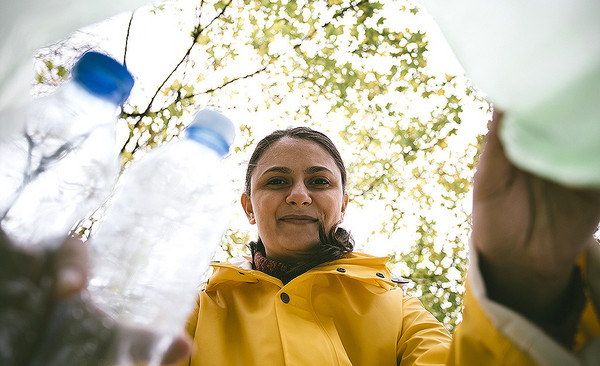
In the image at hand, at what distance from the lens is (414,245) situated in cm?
495

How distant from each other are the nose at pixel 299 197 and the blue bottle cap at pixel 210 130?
32.5 inches

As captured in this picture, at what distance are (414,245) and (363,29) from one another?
3.11 metres

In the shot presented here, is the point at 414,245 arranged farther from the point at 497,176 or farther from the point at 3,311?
the point at 3,311

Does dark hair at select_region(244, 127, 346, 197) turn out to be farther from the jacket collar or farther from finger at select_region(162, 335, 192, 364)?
finger at select_region(162, 335, 192, 364)

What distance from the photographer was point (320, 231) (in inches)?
75.1

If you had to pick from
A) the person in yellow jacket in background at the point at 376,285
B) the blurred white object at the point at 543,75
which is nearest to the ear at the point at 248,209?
the person in yellow jacket in background at the point at 376,285

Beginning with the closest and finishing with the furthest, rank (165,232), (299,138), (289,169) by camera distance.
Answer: (165,232) → (289,169) → (299,138)

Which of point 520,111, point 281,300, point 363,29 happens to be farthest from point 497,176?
point 363,29

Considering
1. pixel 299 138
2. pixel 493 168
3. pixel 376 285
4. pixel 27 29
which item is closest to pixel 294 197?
pixel 299 138

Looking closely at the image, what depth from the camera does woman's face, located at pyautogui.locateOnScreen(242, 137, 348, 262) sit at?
1.86 metres

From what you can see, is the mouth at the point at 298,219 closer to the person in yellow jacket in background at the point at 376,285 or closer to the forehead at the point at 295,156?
the person in yellow jacket in background at the point at 376,285

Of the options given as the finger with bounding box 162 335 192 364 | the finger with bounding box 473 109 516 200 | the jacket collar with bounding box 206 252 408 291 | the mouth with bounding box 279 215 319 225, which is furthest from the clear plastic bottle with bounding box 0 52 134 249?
the mouth with bounding box 279 215 319 225

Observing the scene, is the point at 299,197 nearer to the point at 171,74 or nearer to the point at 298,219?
the point at 298,219

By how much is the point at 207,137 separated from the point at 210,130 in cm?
2
